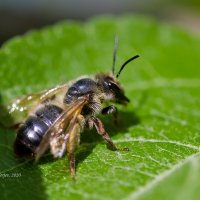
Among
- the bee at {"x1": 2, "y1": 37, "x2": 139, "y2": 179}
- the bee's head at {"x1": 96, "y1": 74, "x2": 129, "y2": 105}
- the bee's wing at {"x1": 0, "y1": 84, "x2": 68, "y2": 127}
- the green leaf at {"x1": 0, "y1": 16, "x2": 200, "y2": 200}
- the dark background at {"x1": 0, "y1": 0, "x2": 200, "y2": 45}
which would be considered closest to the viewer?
the green leaf at {"x1": 0, "y1": 16, "x2": 200, "y2": 200}

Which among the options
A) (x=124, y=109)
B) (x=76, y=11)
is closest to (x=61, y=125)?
(x=124, y=109)

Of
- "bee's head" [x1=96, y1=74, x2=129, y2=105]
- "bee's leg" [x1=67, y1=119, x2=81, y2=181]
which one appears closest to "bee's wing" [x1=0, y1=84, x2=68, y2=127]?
"bee's head" [x1=96, y1=74, x2=129, y2=105]

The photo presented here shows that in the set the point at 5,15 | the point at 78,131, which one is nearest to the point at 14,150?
the point at 78,131

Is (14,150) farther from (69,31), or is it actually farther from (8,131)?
(69,31)

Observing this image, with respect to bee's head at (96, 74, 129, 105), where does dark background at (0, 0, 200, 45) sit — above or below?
above

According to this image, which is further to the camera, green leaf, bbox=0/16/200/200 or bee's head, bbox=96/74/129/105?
bee's head, bbox=96/74/129/105

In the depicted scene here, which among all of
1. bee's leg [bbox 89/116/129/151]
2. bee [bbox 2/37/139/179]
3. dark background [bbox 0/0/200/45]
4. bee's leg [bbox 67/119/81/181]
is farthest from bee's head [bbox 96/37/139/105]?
dark background [bbox 0/0/200/45]

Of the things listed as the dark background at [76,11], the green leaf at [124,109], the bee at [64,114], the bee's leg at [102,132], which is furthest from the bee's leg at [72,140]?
the dark background at [76,11]

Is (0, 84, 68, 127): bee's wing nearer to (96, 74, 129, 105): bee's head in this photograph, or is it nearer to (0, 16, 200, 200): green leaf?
(0, 16, 200, 200): green leaf

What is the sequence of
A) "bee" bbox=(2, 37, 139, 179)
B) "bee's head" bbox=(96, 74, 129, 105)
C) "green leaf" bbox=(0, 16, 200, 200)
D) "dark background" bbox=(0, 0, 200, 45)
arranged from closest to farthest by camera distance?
"green leaf" bbox=(0, 16, 200, 200) → "bee" bbox=(2, 37, 139, 179) → "bee's head" bbox=(96, 74, 129, 105) → "dark background" bbox=(0, 0, 200, 45)
